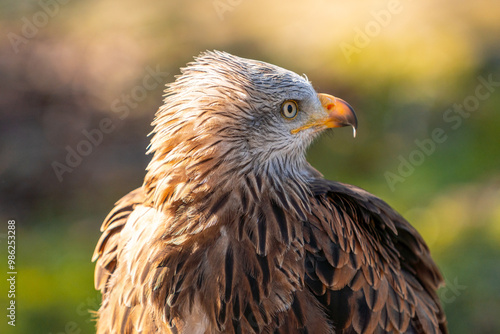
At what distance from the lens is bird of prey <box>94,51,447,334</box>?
348cm

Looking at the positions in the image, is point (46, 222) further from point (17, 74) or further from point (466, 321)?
point (466, 321)

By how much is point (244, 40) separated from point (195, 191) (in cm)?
772

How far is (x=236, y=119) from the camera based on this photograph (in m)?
3.59

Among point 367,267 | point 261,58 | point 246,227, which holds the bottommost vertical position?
point 367,267

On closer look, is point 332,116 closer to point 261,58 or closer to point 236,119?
point 236,119

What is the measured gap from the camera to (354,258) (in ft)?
12.0

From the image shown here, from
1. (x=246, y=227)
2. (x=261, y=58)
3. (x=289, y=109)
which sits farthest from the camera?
(x=261, y=58)

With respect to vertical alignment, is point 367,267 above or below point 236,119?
below

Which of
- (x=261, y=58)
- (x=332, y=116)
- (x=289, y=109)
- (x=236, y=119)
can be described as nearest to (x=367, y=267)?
(x=332, y=116)

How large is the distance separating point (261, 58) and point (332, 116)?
22.3 ft

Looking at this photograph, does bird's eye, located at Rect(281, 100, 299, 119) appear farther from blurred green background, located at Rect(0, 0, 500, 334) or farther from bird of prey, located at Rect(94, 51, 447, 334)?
blurred green background, located at Rect(0, 0, 500, 334)

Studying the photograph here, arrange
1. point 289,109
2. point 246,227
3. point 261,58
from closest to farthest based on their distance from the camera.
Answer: point 246,227 → point 289,109 → point 261,58

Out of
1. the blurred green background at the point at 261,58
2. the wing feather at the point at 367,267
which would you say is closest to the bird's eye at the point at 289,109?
the wing feather at the point at 367,267

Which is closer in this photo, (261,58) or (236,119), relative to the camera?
(236,119)
